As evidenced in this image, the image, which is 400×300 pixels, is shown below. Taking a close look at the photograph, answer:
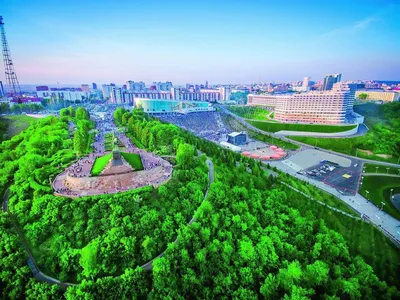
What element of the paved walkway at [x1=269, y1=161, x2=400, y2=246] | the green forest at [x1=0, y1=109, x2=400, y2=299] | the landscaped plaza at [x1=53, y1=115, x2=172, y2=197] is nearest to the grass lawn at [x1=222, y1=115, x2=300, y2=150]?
the paved walkway at [x1=269, y1=161, x2=400, y2=246]

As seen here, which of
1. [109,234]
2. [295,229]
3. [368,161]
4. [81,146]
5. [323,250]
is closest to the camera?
A: [109,234]

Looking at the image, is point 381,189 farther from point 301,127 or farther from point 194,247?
point 301,127

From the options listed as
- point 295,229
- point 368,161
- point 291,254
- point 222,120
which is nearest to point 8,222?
point 291,254

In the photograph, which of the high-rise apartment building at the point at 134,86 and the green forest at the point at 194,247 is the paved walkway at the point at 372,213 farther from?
the high-rise apartment building at the point at 134,86

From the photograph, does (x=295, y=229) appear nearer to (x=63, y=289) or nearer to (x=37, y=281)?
(x=63, y=289)

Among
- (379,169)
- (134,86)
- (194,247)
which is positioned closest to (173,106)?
(379,169)

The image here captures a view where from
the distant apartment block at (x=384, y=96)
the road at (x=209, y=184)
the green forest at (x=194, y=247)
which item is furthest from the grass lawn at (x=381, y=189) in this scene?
the distant apartment block at (x=384, y=96)
